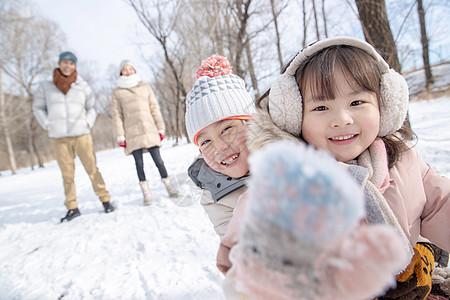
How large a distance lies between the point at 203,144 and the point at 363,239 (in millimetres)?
973

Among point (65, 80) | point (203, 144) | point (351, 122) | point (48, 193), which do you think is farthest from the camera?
point (48, 193)

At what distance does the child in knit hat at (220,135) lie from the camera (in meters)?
1.10

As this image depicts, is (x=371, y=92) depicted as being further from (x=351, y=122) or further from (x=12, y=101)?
(x=12, y=101)

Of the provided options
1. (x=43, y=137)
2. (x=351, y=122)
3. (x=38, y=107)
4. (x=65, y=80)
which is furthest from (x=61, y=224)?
(x=43, y=137)

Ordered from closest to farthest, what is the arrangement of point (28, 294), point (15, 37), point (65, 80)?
1. point (28, 294)
2. point (65, 80)
3. point (15, 37)

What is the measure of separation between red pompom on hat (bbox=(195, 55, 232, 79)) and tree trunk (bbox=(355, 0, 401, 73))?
8.60 feet

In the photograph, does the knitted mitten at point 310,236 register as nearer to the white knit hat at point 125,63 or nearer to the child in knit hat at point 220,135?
the child in knit hat at point 220,135

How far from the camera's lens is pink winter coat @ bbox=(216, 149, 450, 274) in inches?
32.1

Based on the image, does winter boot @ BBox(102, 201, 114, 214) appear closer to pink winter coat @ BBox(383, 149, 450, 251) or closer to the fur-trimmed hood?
the fur-trimmed hood

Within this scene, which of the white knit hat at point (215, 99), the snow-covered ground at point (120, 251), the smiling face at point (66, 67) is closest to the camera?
the white knit hat at point (215, 99)

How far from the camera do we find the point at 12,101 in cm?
1235

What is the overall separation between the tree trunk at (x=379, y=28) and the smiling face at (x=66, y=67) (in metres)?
3.89

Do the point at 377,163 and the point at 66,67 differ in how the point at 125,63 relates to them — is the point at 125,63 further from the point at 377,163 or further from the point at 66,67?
the point at 377,163

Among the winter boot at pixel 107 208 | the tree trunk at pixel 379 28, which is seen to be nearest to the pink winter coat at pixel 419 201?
the tree trunk at pixel 379 28
